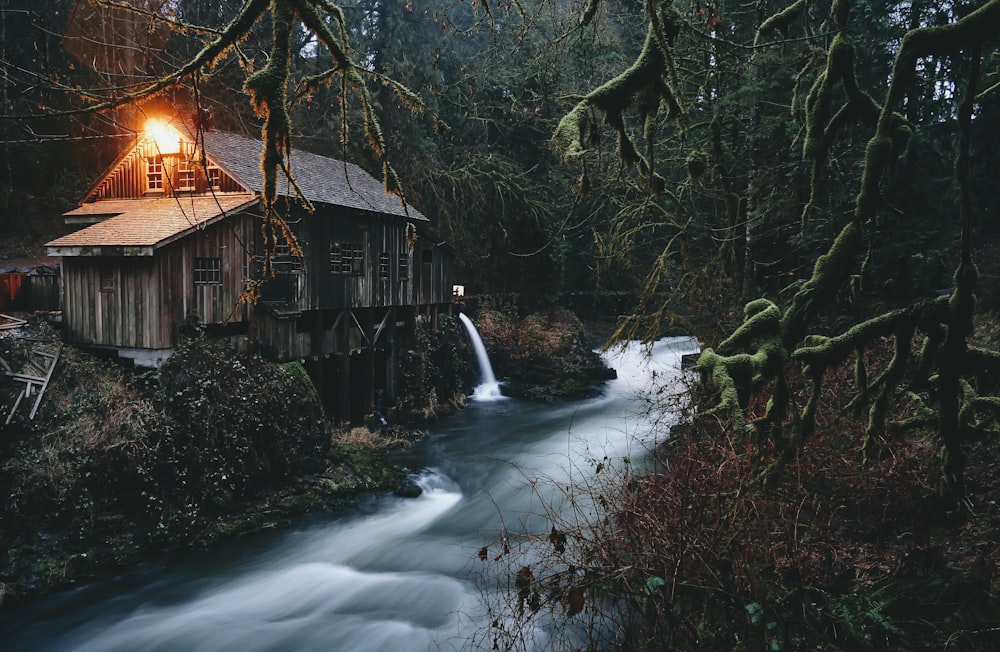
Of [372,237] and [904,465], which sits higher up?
[372,237]

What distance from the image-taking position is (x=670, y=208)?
774 inches

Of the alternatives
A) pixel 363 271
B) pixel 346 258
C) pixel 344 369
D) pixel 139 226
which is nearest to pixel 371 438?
pixel 344 369

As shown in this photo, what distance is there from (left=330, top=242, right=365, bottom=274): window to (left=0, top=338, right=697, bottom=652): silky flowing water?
683 centimetres

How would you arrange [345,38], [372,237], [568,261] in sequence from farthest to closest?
[568,261] → [372,237] → [345,38]

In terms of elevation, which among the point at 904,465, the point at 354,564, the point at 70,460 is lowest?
the point at 354,564

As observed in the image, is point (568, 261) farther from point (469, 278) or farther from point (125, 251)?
point (125, 251)

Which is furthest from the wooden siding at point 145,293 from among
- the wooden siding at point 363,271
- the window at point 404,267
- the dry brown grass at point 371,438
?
the window at point 404,267

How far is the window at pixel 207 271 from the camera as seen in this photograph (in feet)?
46.8

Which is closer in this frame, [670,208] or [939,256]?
[939,256]

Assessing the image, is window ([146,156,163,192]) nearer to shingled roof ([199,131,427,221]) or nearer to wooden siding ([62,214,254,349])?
shingled roof ([199,131,427,221])

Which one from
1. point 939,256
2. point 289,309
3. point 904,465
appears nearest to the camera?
point 904,465

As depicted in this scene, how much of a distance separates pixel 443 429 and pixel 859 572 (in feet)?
48.5

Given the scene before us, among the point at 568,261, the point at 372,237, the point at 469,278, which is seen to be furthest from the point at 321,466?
the point at 568,261

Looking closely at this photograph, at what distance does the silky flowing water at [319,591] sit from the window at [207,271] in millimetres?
5896
